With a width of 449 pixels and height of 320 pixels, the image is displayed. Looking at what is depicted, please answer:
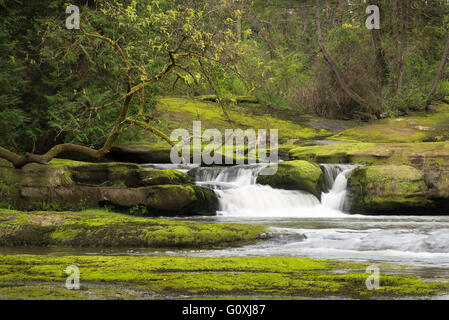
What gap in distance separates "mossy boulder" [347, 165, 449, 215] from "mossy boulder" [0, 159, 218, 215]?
4672 mm

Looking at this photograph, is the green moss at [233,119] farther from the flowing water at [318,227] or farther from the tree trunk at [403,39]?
the flowing water at [318,227]

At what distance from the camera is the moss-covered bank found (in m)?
9.70

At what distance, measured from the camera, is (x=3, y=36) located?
1625 centimetres

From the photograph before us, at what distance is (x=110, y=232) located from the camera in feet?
32.3

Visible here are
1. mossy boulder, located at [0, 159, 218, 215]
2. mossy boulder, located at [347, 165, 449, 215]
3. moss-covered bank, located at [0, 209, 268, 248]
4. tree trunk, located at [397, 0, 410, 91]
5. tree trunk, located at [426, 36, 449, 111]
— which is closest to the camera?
moss-covered bank, located at [0, 209, 268, 248]

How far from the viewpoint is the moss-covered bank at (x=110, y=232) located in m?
9.70

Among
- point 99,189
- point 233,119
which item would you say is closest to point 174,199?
point 99,189

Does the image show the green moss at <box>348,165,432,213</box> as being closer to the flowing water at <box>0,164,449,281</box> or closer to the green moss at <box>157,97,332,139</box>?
the flowing water at <box>0,164,449,281</box>

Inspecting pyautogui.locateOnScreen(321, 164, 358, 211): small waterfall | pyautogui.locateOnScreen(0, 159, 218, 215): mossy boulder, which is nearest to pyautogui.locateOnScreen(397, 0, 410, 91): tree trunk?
pyautogui.locateOnScreen(321, 164, 358, 211): small waterfall

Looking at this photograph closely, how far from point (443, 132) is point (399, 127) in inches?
76.6

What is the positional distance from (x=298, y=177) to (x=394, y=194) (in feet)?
9.90

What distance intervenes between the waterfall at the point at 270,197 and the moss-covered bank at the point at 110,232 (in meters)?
6.37
